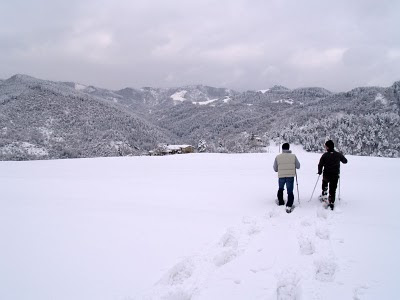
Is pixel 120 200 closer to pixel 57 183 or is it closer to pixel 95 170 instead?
pixel 57 183

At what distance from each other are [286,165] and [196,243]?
4.54m

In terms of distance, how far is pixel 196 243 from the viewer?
6020mm

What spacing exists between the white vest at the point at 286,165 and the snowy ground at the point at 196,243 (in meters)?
1.06

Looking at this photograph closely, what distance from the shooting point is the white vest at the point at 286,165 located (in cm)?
916

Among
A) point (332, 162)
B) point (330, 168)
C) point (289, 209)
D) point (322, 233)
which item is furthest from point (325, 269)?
point (332, 162)

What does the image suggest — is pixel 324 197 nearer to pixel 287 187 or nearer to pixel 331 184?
pixel 331 184

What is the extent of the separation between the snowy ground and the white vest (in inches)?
41.8

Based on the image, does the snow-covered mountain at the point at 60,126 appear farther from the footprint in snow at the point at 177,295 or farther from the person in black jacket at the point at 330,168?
the footprint in snow at the point at 177,295

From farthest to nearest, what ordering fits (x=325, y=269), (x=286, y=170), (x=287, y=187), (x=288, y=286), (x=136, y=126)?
(x=136, y=126) < (x=286, y=170) < (x=287, y=187) < (x=325, y=269) < (x=288, y=286)

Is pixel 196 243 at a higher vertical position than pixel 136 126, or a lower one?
lower

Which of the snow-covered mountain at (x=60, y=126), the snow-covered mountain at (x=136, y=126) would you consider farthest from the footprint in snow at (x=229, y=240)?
the snow-covered mountain at (x=60, y=126)

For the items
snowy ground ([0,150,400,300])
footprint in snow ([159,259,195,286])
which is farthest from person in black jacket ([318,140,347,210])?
footprint in snow ([159,259,195,286])

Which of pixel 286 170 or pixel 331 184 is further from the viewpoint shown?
pixel 286 170

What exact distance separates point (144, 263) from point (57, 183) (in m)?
9.72
